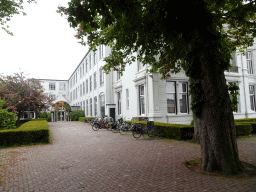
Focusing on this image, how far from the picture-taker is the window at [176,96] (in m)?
16.1

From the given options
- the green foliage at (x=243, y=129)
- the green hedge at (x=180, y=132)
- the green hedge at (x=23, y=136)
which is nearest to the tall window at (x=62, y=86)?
the green hedge at (x=23, y=136)

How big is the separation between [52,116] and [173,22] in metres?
45.5

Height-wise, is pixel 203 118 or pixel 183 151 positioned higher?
pixel 203 118

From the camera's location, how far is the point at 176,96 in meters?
16.2

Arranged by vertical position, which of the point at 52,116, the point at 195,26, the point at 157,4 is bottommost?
the point at 52,116

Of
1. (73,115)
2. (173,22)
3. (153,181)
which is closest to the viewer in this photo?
(153,181)

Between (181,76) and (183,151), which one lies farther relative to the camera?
(181,76)

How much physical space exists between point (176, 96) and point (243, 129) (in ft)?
19.1

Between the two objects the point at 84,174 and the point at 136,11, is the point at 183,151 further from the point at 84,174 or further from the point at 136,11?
the point at 136,11

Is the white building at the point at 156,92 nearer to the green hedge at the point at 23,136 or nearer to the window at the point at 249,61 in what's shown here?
the window at the point at 249,61

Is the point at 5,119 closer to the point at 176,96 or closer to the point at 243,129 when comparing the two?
the point at 176,96

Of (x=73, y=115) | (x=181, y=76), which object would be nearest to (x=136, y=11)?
(x=181, y=76)

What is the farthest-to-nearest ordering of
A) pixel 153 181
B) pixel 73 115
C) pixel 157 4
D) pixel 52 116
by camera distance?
pixel 52 116 < pixel 73 115 < pixel 157 4 < pixel 153 181

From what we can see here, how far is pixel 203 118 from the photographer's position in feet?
17.5
